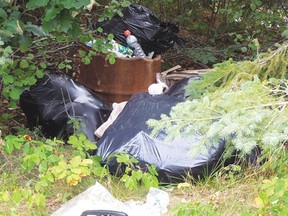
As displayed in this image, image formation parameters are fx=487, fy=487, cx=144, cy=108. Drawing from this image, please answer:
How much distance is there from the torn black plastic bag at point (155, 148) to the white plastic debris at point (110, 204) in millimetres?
224

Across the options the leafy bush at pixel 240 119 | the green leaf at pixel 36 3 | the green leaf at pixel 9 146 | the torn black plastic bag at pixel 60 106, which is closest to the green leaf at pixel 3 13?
the green leaf at pixel 36 3

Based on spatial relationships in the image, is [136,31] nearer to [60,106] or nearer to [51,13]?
[60,106]

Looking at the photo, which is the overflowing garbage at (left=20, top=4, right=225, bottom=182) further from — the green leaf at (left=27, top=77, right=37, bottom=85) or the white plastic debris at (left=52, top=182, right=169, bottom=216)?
the green leaf at (left=27, top=77, right=37, bottom=85)

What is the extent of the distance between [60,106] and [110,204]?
150 cm

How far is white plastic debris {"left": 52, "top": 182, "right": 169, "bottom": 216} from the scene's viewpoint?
7.39 ft

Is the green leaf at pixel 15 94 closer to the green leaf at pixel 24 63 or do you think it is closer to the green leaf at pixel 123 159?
the green leaf at pixel 24 63

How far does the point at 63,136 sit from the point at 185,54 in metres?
1.91

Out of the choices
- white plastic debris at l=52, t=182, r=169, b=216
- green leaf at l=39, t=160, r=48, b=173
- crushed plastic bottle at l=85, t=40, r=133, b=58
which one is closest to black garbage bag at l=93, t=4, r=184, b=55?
crushed plastic bottle at l=85, t=40, r=133, b=58

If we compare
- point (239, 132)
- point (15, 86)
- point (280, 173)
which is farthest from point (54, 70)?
point (239, 132)

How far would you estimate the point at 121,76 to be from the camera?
13.1ft

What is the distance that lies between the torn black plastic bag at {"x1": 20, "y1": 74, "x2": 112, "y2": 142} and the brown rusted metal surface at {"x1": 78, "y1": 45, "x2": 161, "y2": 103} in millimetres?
323

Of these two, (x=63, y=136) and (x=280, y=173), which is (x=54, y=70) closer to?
(x=63, y=136)

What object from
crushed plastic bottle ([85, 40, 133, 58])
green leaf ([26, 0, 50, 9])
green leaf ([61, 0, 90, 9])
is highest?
green leaf ([61, 0, 90, 9])

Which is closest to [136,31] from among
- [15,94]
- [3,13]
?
[15,94]
